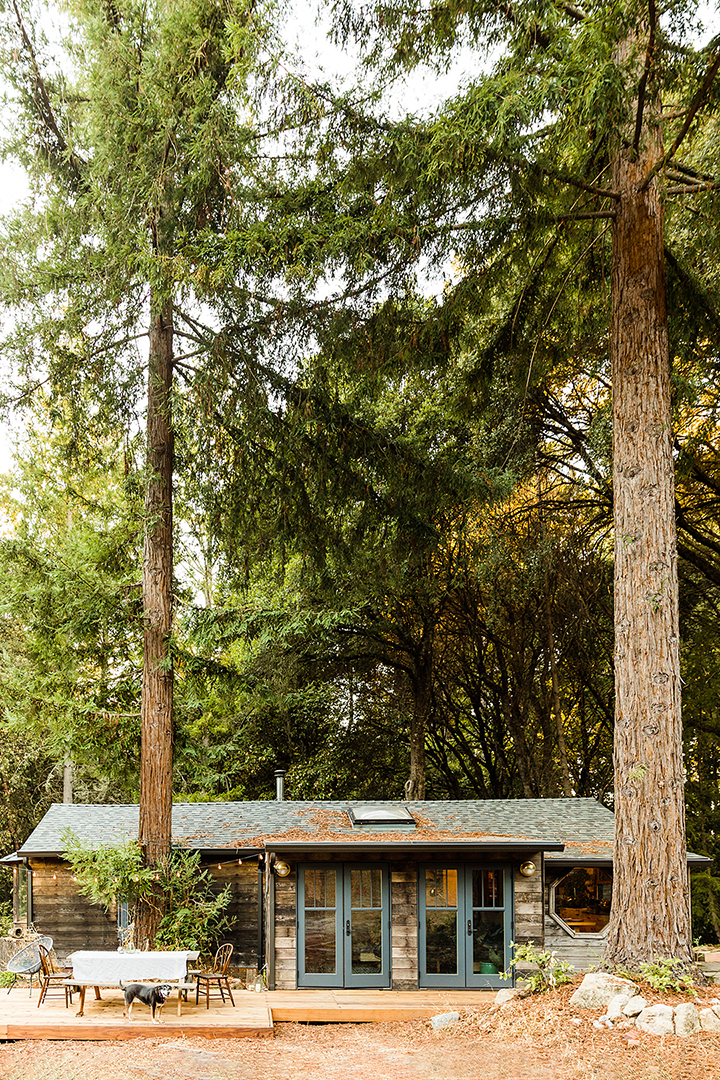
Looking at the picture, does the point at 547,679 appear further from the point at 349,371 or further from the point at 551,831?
the point at 349,371

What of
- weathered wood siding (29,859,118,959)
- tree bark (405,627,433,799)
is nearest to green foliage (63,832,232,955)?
weathered wood siding (29,859,118,959)

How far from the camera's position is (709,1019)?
5.23 metres

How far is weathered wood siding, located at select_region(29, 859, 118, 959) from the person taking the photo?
38.3 ft

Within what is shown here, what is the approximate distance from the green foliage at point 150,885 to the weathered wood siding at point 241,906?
1.40 meters

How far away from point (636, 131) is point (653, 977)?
6.37m

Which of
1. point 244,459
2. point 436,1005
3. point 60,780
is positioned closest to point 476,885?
point 436,1005

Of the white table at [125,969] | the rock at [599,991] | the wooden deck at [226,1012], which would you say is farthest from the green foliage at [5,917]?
the rock at [599,991]

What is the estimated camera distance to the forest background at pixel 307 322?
23.2ft

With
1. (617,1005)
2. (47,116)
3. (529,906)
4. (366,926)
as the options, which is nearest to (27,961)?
(366,926)

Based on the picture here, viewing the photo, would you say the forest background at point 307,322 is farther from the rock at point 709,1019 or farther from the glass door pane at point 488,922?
the rock at point 709,1019

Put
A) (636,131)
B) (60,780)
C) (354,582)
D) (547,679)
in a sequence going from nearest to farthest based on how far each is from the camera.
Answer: (636,131) < (354,582) < (547,679) < (60,780)

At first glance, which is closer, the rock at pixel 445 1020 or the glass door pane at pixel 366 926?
the rock at pixel 445 1020

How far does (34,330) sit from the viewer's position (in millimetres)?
9000

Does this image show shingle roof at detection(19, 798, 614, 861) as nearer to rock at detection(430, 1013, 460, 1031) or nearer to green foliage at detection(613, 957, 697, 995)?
rock at detection(430, 1013, 460, 1031)
